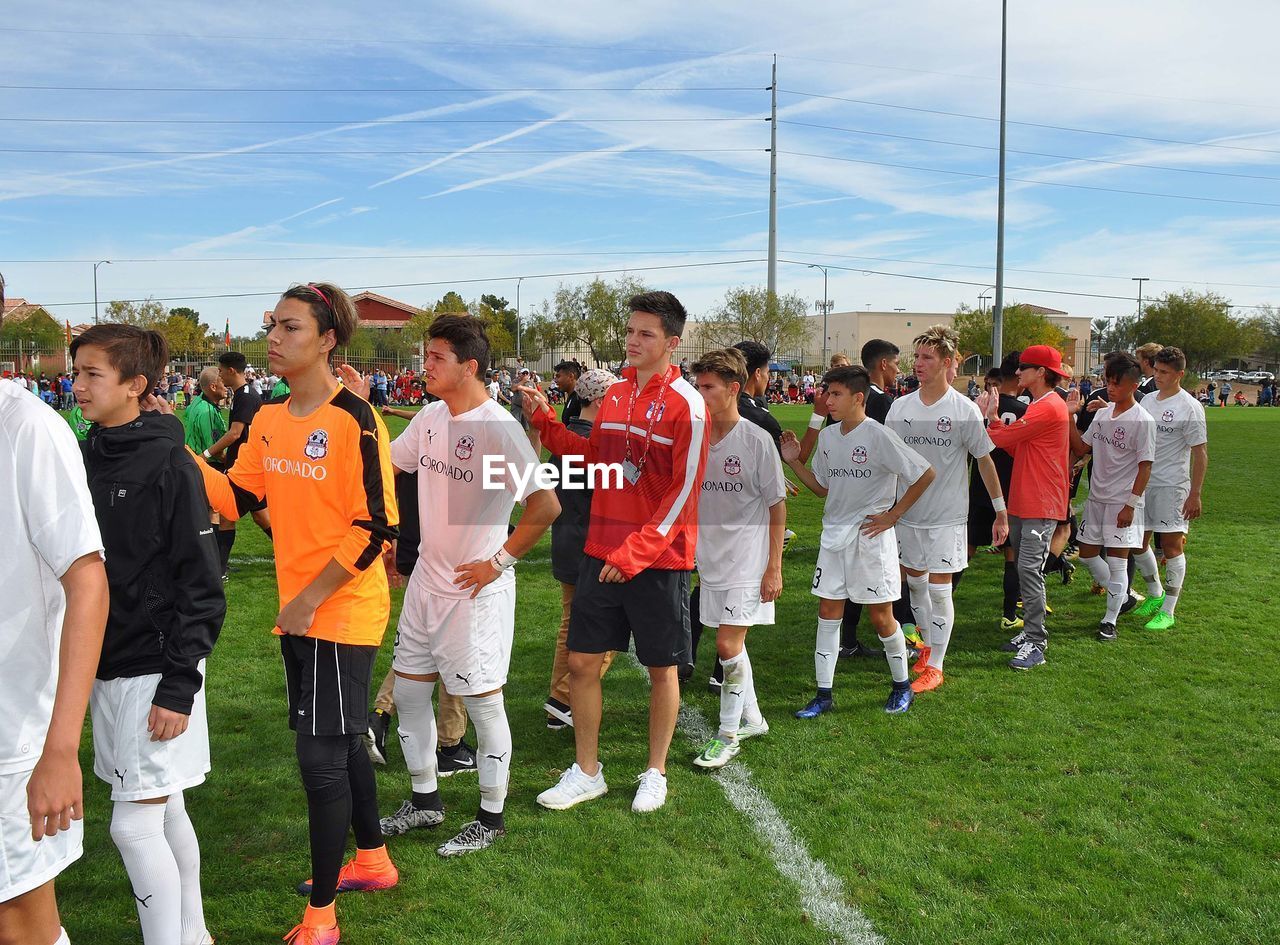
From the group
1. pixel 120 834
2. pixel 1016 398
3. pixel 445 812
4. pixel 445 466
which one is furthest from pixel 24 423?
pixel 1016 398

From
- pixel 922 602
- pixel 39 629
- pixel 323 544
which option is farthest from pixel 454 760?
pixel 922 602

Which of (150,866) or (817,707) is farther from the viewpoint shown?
(817,707)

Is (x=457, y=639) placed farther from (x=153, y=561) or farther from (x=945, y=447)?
(x=945, y=447)

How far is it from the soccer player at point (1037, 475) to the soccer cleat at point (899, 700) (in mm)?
1231

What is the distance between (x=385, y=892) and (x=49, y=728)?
1.86 meters

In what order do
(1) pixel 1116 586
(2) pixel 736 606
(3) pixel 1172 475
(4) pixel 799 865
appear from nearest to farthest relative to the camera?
(4) pixel 799 865, (2) pixel 736 606, (1) pixel 1116 586, (3) pixel 1172 475

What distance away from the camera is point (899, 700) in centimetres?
543

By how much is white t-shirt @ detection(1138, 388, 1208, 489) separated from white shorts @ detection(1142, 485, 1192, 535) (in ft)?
0.16

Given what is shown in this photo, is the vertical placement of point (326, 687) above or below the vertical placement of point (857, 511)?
below

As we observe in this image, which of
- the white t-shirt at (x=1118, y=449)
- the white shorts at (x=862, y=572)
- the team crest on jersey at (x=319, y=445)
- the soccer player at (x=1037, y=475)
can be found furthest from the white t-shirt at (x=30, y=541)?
the white t-shirt at (x=1118, y=449)

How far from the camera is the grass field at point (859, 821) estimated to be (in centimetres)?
330

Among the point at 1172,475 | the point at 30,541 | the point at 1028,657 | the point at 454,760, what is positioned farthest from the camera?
the point at 1172,475

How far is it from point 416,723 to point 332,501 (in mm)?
1178

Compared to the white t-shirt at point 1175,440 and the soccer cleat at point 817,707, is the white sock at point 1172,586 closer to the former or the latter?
the white t-shirt at point 1175,440
